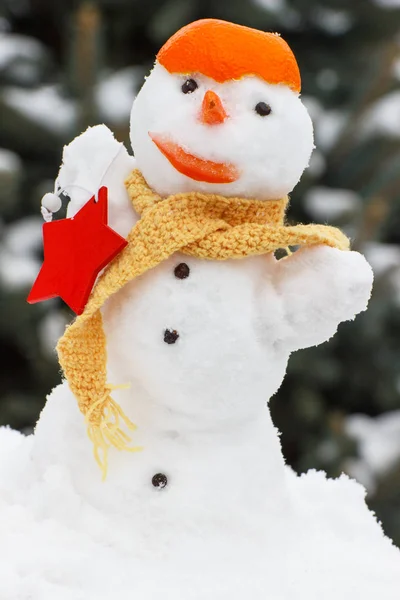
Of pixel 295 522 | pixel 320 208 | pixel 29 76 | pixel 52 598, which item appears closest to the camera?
pixel 52 598

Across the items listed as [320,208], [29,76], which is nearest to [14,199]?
[29,76]

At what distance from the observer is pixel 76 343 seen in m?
0.60

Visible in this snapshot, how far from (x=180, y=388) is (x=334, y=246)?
0.17 meters

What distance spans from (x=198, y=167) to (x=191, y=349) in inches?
5.4

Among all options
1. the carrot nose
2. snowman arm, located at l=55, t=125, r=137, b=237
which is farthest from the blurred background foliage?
the carrot nose

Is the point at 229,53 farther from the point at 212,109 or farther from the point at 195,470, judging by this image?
the point at 195,470

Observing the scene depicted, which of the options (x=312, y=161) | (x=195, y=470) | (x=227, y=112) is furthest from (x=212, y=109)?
(x=312, y=161)

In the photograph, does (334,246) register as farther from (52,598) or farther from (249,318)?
(52,598)

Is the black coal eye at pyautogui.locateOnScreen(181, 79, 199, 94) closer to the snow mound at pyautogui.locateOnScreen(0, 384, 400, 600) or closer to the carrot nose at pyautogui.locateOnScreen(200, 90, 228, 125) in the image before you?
the carrot nose at pyautogui.locateOnScreen(200, 90, 228, 125)

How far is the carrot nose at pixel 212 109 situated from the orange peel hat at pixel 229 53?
21mm

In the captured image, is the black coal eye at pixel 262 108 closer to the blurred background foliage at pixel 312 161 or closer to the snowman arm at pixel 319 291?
the snowman arm at pixel 319 291

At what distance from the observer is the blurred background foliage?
4.75ft

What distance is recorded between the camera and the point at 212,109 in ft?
1.80

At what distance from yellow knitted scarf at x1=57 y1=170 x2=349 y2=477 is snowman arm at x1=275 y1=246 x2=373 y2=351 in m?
0.02
